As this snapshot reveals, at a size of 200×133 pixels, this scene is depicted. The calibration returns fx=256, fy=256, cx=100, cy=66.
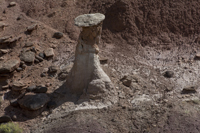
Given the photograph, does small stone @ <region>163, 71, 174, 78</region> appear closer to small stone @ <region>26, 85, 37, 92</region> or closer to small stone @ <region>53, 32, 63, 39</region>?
small stone @ <region>26, 85, 37, 92</region>

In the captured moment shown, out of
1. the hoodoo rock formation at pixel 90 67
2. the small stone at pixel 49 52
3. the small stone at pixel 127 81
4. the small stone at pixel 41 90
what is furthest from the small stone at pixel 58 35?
the small stone at pixel 127 81

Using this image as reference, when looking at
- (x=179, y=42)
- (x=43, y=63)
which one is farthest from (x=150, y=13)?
(x=43, y=63)

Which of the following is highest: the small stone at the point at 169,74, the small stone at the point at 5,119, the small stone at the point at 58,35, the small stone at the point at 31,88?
the small stone at the point at 58,35

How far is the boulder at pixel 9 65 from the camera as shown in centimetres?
800

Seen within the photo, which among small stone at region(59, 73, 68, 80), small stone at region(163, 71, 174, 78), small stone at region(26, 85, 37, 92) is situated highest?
small stone at region(163, 71, 174, 78)

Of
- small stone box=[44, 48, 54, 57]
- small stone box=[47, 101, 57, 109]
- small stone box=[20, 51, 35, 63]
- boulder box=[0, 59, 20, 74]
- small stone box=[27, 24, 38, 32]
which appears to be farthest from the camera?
small stone box=[27, 24, 38, 32]

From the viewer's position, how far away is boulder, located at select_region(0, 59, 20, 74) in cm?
800

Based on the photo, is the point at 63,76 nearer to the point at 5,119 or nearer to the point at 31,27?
the point at 5,119

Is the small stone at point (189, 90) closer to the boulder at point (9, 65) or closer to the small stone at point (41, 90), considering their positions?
the small stone at point (41, 90)

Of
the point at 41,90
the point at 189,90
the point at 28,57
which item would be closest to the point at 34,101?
the point at 41,90

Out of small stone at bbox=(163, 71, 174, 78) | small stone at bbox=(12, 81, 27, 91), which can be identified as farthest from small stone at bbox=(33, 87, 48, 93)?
small stone at bbox=(163, 71, 174, 78)

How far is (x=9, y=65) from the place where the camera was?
8.12 metres

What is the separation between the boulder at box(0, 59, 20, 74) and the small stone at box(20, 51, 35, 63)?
9.5 inches

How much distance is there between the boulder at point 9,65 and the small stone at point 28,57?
0.24 meters
